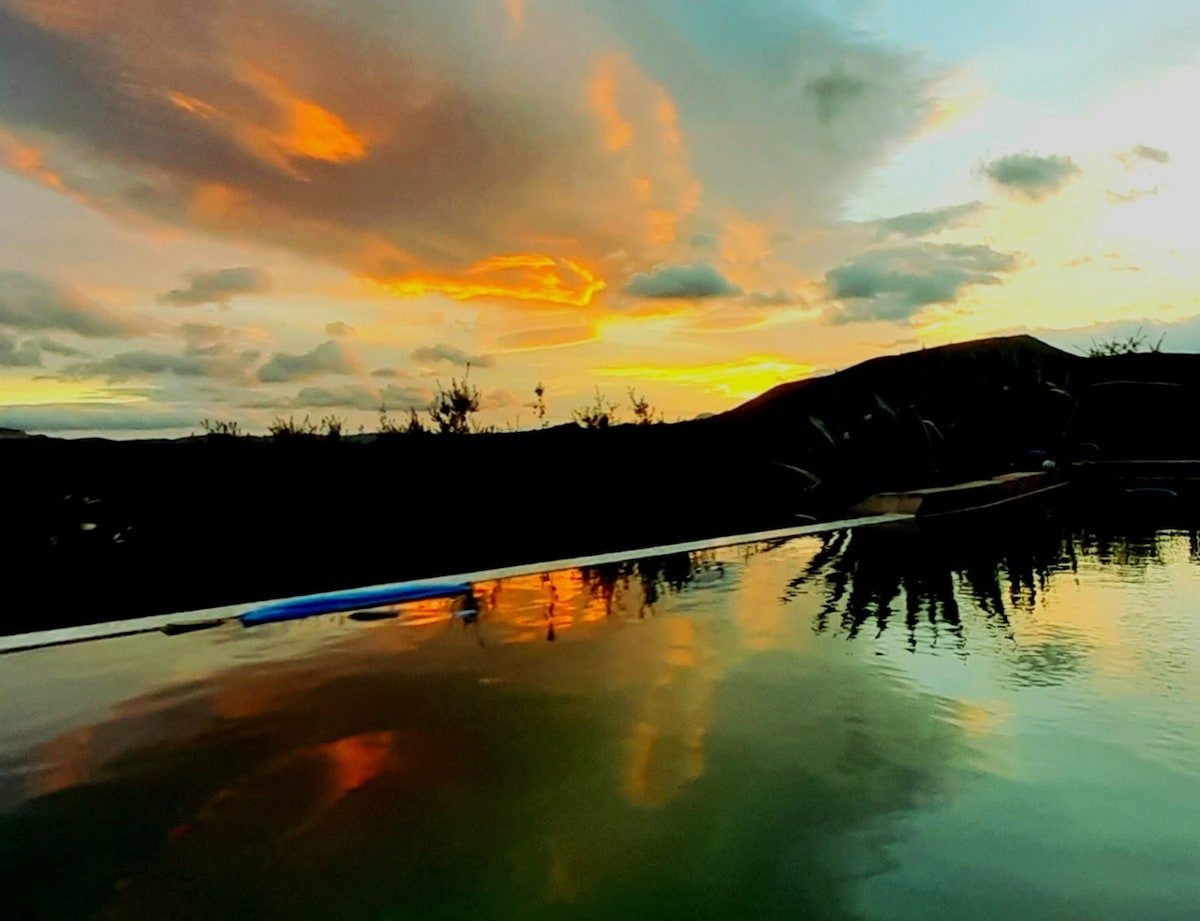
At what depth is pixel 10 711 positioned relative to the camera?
8.07ft

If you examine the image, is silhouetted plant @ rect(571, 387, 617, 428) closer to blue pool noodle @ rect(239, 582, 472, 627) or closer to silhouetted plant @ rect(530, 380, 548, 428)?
silhouetted plant @ rect(530, 380, 548, 428)

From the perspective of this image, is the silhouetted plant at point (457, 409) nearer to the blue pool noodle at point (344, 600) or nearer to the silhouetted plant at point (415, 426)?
the silhouetted plant at point (415, 426)

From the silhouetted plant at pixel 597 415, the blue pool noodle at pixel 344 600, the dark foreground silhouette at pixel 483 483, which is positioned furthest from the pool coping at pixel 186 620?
the silhouetted plant at pixel 597 415

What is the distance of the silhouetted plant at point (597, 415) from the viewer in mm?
10914

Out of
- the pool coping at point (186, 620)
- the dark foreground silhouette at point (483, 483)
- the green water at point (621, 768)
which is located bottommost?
the green water at point (621, 768)

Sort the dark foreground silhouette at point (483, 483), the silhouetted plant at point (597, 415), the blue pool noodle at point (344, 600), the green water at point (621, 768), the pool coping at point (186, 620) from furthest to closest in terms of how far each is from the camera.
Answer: the silhouetted plant at point (597, 415), the dark foreground silhouette at point (483, 483), the blue pool noodle at point (344, 600), the pool coping at point (186, 620), the green water at point (621, 768)

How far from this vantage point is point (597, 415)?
1102cm

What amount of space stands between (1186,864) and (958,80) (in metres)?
5.84

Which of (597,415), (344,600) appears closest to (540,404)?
(597,415)

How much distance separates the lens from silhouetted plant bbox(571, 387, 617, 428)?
35.8ft

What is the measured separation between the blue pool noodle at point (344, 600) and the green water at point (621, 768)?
211 mm

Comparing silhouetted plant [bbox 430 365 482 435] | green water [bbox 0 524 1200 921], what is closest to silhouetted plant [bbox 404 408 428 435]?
silhouetted plant [bbox 430 365 482 435]

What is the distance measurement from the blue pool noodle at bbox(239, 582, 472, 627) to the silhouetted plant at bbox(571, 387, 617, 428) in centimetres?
680

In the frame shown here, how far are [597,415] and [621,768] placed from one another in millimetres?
9246
